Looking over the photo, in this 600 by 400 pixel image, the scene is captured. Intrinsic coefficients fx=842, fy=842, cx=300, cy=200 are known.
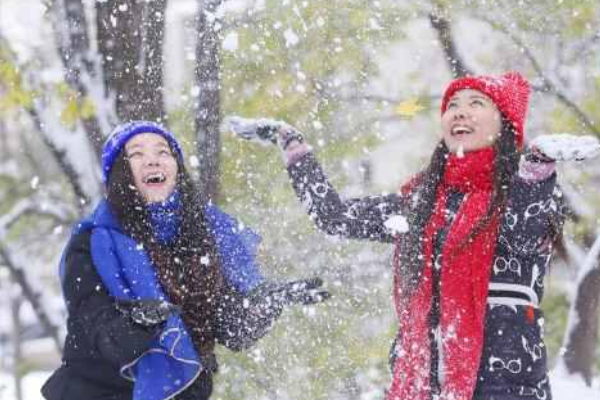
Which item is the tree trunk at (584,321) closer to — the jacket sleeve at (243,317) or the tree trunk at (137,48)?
the tree trunk at (137,48)

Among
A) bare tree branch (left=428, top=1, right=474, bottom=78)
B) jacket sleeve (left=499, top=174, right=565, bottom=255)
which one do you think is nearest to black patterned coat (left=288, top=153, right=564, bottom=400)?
jacket sleeve (left=499, top=174, right=565, bottom=255)

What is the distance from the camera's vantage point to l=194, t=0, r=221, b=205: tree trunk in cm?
488

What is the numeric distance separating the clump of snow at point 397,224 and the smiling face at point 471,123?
0.29 m

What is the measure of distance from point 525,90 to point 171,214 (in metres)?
1.33

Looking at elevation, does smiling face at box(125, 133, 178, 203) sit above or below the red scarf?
above

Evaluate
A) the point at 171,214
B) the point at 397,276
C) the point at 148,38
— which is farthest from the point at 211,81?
the point at 397,276

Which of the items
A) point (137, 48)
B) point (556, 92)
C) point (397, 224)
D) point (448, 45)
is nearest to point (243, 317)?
point (397, 224)

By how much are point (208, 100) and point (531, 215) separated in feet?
9.36

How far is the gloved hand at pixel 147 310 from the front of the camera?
250 cm

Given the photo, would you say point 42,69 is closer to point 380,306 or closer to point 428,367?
point 380,306

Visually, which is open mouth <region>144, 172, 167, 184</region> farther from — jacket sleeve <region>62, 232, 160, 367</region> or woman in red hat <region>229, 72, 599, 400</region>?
woman in red hat <region>229, 72, 599, 400</region>

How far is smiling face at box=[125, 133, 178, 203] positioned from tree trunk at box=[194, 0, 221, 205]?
73.6 inches

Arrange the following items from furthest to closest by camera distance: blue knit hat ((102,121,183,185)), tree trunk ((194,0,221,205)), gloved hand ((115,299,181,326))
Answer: tree trunk ((194,0,221,205)) < blue knit hat ((102,121,183,185)) < gloved hand ((115,299,181,326))

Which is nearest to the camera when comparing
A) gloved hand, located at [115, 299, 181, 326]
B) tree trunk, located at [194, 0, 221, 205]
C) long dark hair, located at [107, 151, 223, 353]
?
gloved hand, located at [115, 299, 181, 326]
